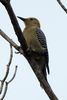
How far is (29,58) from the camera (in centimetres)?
429

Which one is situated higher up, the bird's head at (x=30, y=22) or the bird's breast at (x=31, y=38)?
the bird's breast at (x=31, y=38)

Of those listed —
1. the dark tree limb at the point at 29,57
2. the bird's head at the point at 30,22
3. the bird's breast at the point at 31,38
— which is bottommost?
the bird's head at the point at 30,22

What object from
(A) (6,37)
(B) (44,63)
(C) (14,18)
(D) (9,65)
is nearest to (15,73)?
(D) (9,65)

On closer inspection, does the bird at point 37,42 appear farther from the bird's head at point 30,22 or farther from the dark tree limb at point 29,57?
the dark tree limb at point 29,57

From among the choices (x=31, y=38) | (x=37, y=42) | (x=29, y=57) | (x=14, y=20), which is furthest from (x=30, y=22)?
(x=14, y=20)

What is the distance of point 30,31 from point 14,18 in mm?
4523

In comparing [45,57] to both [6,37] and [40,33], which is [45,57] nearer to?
[40,33]

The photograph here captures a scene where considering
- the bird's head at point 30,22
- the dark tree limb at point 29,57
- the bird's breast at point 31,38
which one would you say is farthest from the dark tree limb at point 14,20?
the bird's head at point 30,22

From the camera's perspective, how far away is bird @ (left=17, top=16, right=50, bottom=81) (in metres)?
7.04

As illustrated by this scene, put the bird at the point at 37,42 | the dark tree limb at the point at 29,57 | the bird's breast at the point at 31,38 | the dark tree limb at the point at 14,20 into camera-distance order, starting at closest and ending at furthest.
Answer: the dark tree limb at the point at 29,57, the dark tree limb at the point at 14,20, the bird at the point at 37,42, the bird's breast at the point at 31,38

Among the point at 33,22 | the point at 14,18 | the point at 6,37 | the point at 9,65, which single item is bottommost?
the point at 33,22

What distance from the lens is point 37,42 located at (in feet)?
26.0

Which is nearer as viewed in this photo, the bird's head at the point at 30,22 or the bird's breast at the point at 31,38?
the bird's breast at the point at 31,38

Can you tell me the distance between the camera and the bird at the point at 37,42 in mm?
7041
